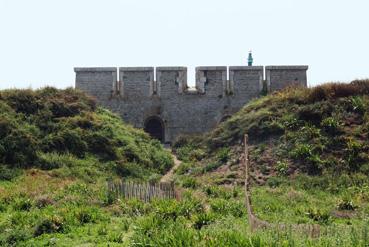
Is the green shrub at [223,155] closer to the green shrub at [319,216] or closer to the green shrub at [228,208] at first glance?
the green shrub at [228,208]

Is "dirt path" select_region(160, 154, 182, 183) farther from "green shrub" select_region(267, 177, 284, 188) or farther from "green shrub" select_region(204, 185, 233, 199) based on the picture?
"green shrub" select_region(267, 177, 284, 188)

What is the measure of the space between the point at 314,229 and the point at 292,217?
3.34 meters

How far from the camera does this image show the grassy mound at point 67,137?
2000 cm

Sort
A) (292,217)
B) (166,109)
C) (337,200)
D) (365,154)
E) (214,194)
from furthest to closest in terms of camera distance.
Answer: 1. (166,109)
2. (365,154)
3. (214,194)
4. (337,200)
5. (292,217)

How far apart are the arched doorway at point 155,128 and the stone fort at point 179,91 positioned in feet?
0.81

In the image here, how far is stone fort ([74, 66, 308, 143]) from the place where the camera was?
2833cm

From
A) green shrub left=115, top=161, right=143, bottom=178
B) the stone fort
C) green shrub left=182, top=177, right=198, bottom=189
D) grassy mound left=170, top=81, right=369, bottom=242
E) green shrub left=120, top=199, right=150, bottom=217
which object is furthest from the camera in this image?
the stone fort

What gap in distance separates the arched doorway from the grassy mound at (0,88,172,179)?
2.60 meters

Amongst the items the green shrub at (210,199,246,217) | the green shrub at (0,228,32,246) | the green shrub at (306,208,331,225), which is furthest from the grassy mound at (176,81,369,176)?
the green shrub at (0,228,32,246)

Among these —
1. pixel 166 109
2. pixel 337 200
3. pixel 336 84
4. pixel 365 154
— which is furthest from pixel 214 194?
pixel 166 109

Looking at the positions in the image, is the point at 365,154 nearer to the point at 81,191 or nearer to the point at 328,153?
the point at 328,153

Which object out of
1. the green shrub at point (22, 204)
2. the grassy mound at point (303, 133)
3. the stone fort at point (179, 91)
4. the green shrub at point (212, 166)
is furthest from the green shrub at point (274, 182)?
the stone fort at point (179, 91)

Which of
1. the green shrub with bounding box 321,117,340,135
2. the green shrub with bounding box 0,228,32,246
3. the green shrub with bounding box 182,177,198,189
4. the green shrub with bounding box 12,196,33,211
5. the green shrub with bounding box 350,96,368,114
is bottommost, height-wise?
the green shrub with bounding box 0,228,32,246

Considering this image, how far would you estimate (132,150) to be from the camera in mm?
22828
